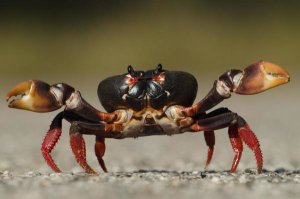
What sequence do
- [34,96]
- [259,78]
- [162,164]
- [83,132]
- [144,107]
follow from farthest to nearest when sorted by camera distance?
1. [162,164]
2. [144,107]
3. [34,96]
4. [83,132]
5. [259,78]

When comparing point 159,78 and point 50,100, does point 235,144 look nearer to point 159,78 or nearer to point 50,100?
point 159,78

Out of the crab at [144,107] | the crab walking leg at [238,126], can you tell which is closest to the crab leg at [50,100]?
the crab at [144,107]

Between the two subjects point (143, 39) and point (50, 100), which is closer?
point (50, 100)

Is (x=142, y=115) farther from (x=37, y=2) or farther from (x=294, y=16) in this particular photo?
(x=37, y=2)

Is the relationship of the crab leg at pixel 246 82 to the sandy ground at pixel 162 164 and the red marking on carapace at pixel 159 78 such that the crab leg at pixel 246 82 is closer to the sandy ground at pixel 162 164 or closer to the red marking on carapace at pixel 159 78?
the red marking on carapace at pixel 159 78

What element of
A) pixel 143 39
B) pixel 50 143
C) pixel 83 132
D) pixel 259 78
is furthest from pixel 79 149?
pixel 143 39

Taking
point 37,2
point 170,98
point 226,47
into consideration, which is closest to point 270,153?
point 170,98

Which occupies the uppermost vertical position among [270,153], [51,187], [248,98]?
[51,187]
